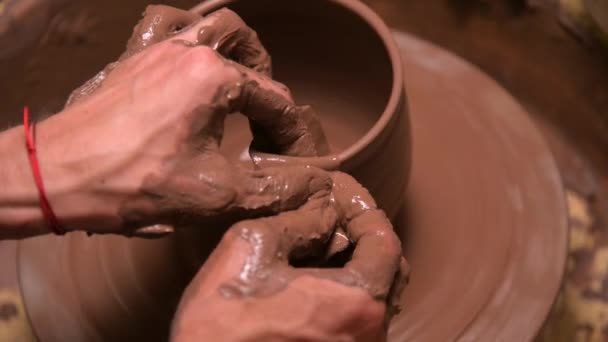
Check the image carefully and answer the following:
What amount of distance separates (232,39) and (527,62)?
1.05 meters

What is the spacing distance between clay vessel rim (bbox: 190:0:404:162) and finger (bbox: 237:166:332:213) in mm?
81

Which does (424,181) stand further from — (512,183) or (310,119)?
(310,119)

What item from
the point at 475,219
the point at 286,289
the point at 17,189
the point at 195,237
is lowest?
the point at 475,219

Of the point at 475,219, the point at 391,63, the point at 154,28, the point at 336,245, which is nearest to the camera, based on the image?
the point at 336,245

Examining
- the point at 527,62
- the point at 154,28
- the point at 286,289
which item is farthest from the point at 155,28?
the point at 527,62

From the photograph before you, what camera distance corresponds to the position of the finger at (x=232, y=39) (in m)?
0.93

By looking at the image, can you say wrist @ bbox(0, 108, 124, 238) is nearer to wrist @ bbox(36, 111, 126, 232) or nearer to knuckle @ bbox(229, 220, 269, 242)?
wrist @ bbox(36, 111, 126, 232)

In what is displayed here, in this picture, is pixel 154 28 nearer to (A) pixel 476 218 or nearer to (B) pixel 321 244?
(B) pixel 321 244

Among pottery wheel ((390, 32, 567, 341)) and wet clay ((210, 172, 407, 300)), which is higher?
wet clay ((210, 172, 407, 300))

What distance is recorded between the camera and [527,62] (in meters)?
1.74

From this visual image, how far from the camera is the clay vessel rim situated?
0.96m

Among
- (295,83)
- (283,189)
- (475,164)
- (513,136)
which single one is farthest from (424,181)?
(283,189)

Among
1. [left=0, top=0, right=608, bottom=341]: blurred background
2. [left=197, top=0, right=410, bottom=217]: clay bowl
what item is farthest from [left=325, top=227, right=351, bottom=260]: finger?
[left=0, top=0, right=608, bottom=341]: blurred background

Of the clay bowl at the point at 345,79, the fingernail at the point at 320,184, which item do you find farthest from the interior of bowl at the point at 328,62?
the fingernail at the point at 320,184
